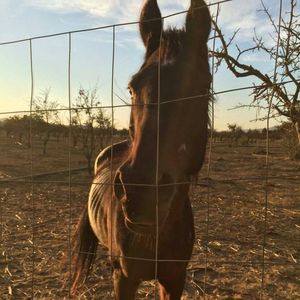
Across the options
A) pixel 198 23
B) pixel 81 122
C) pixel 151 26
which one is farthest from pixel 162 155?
pixel 81 122

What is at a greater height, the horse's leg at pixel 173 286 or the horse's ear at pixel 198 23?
the horse's ear at pixel 198 23

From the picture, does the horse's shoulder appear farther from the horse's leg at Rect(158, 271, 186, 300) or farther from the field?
the horse's leg at Rect(158, 271, 186, 300)

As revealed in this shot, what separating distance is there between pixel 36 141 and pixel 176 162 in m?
40.1

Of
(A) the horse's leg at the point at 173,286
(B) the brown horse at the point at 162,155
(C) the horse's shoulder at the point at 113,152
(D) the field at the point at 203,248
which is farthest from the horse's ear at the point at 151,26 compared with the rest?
(A) the horse's leg at the point at 173,286

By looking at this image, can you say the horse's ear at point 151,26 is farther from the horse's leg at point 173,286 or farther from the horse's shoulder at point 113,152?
the horse's leg at point 173,286

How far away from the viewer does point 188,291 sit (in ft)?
13.3

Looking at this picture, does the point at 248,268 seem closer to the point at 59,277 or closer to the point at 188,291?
the point at 188,291

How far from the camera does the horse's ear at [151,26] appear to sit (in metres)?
2.66

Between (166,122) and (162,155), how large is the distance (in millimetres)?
182

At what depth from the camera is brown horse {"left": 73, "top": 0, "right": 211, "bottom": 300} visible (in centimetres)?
193


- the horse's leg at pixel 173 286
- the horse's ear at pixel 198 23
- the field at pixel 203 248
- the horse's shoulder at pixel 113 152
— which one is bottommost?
the field at pixel 203 248

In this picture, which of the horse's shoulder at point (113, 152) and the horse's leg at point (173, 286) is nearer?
the horse's leg at point (173, 286)

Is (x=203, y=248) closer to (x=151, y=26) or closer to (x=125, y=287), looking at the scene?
(x=125, y=287)

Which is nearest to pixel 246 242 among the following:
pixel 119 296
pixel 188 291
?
pixel 188 291
